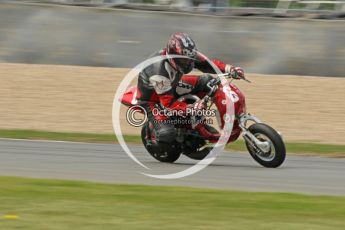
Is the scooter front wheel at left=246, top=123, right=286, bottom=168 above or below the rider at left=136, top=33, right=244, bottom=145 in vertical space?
below

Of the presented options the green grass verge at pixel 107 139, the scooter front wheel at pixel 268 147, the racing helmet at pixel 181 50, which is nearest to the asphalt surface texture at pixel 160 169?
the scooter front wheel at pixel 268 147

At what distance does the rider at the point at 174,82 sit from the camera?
1085 cm

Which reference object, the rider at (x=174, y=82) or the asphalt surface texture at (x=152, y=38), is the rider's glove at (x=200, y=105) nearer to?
the rider at (x=174, y=82)

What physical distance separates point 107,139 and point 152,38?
7.29 meters

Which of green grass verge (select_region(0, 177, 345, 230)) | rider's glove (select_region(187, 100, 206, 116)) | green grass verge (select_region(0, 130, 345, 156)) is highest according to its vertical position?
rider's glove (select_region(187, 100, 206, 116))

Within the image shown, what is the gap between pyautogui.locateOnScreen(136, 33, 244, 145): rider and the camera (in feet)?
35.6

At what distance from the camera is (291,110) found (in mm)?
17891

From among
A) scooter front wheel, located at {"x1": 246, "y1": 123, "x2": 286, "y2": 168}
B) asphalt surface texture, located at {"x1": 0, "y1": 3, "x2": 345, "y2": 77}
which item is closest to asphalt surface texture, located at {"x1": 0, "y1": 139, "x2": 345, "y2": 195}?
scooter front wheel, located at {"x1": 246, "y1": 123, "x2": 286, "y2": 168}

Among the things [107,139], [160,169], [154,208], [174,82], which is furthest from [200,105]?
[107,139]

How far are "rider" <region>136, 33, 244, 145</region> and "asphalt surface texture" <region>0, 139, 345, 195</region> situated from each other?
0.50 m

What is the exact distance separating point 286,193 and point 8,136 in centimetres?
669

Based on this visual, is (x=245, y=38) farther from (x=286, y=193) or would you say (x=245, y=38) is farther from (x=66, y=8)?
(x=286, y=193)

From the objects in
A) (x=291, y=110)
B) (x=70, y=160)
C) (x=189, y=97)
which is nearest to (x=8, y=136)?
(x=70, y=160)

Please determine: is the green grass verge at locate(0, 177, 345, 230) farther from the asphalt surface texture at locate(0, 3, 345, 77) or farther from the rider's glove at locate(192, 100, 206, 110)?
the asphalt surface texture at locate(0, 3, 345, 77)
